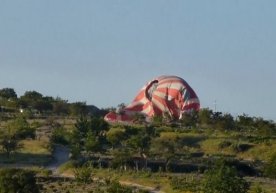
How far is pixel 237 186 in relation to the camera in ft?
181

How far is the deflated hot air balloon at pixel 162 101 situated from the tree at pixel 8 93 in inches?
936

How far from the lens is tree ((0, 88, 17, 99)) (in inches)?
5724

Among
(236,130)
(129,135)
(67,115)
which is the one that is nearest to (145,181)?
(129,135)

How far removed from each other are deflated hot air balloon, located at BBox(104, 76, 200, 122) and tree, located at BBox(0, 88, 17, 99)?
23.8 m

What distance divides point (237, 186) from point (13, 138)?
132 feet

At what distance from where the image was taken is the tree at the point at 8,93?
477 ft

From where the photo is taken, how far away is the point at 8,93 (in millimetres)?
148125

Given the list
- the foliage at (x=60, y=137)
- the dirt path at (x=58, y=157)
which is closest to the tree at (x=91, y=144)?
the dirt path at (x=58, y=157)

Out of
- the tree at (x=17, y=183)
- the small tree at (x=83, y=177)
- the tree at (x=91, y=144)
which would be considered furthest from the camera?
the tree at (x=91, y=144)

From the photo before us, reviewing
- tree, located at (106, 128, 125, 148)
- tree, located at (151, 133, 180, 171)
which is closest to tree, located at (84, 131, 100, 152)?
tree, located at (106, 128, 125, 148)

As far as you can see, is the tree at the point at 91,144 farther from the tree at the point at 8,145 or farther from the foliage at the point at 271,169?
the foliage at the point at 271,169

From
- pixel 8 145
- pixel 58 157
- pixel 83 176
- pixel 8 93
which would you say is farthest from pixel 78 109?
pixel 83 176

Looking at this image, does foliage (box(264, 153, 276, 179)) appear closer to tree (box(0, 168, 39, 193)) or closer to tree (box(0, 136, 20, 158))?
tree (box(0, 136, 20, 158))

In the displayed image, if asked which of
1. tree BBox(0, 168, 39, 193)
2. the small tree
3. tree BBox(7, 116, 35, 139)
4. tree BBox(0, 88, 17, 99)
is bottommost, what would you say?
tree BBox(0, 168, 39, 193)
